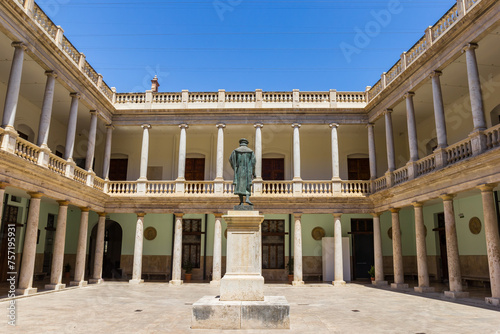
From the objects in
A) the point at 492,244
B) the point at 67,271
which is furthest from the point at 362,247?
the point at 67,271

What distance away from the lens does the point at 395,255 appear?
16469 mm

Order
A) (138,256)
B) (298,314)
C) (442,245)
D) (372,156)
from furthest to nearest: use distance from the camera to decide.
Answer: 1. (442,245)
2. (372,156)
3. (138,256)
4. (298,314)

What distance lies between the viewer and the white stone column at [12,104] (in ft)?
37.0

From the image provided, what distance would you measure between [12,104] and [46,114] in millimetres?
1946

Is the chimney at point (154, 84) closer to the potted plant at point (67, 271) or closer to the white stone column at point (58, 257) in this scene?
the white stone column at point (58, 257)

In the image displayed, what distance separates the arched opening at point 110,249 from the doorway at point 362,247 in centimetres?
1264

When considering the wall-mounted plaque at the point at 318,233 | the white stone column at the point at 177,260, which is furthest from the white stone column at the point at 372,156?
the white stone column at the point at 177,260

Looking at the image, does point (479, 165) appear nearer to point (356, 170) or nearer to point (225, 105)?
point (356, 170)

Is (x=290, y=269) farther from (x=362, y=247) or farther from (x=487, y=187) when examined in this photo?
(x=487, y=187)

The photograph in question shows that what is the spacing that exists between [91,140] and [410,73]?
1372 centimetres

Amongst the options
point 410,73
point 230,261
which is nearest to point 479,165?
point 410,73

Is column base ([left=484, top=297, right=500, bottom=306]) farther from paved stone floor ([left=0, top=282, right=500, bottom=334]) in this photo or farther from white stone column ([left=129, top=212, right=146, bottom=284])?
white stone column ([left=129, top=212, right=146, bottom=284])

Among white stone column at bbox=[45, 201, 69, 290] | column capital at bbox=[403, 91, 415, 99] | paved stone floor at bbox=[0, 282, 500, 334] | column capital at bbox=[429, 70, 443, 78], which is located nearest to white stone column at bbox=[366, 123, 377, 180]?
column capital at bbox=[403, 91, 415, 99]

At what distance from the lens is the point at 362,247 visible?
20688 millimetres
